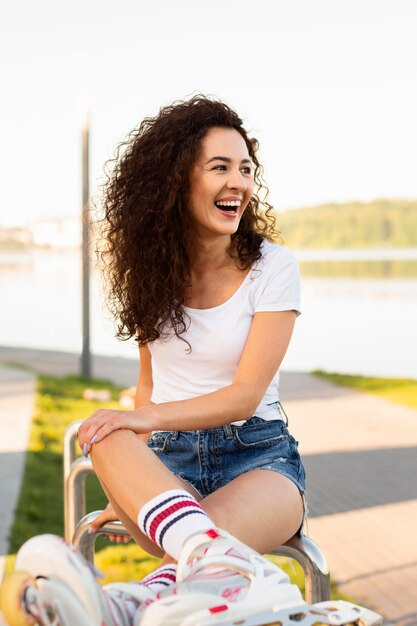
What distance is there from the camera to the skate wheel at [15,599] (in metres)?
1.32

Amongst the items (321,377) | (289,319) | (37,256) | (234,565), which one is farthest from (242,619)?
(37,256)

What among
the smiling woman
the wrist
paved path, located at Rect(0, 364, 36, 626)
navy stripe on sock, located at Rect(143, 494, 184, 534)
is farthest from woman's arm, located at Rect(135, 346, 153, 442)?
paved path, located at Rect(0, 364, 36, 626)

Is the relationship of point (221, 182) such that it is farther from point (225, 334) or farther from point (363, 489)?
point (363, 489)

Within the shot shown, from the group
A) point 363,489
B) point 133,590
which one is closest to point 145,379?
point 133,590

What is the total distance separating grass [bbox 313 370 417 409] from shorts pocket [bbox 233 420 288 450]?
21.9 feet

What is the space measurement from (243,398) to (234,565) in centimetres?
59

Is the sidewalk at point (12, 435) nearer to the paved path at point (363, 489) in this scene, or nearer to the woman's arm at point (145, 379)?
the paved path at point (363, 489)

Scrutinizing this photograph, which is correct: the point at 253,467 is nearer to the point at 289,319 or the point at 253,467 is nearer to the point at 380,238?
the point at 289,319

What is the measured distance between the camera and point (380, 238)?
95.8 metres

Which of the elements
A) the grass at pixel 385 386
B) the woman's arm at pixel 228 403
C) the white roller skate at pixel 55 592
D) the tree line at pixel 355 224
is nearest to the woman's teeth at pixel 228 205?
the woman's arm at pixel 228 403

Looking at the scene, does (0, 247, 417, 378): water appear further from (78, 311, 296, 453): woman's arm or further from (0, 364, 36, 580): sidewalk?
(0, 364, 36, 580): sidewalk

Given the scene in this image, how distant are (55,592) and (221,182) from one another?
3.59 ft

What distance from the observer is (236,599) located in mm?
1331

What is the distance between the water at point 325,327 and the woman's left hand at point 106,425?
0.61 metres
